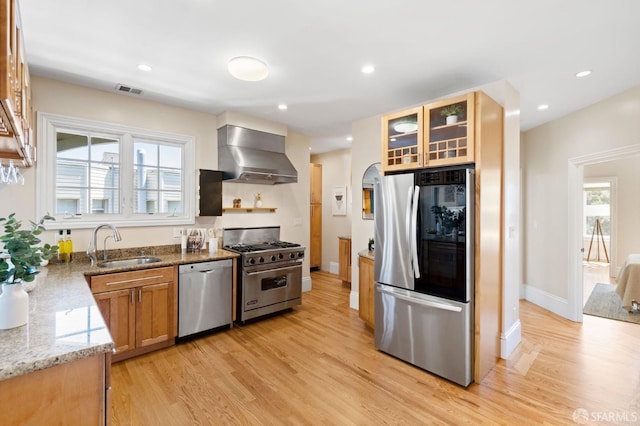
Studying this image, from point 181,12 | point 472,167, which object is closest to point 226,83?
point 181,12

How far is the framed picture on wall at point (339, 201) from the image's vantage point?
6.31m

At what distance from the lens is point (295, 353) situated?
2.97m

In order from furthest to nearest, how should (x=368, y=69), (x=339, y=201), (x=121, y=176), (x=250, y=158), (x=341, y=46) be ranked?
(x=339, y=201) < (x=250, y=158) < (x=121, y=176) < (x=368, y=69) < (x=341, y=46)

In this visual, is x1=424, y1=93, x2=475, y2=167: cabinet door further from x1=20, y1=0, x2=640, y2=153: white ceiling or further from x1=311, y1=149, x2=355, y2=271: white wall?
x1=311, y1=149, x2=355, y2=271: white wall

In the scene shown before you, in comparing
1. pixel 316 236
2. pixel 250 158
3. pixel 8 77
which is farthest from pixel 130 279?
pixel 316 236

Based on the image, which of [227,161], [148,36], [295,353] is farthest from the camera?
[227,161]

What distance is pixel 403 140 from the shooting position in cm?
294

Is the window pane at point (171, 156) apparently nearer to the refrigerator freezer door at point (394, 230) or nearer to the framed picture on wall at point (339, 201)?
the refrigerator freezer door at point (394, 230)

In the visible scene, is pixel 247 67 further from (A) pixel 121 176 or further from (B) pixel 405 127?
(A) pixel 121 176

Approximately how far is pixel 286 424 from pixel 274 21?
2.69 m

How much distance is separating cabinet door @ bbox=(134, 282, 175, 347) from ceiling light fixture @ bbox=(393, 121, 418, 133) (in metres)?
2.74

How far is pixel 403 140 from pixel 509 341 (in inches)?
86.6

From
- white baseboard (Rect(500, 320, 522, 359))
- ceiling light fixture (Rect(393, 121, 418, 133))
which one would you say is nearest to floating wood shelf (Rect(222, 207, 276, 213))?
ceiling light fixture (Rect(393, 121, 418, 133))

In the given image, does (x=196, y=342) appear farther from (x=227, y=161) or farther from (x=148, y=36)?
(x=148, y=36)
